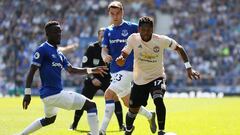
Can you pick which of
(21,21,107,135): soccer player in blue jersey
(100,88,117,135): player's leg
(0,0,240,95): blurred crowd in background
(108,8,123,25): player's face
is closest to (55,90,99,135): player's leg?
(21,21,107,135): soccer player in blue jersey

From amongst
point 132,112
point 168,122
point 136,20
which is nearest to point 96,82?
point 168,122

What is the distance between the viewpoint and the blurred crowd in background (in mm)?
41094

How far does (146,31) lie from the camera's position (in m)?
12.4

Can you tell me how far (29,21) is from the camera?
48156mm

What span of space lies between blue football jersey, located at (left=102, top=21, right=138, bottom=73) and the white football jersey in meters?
1.25

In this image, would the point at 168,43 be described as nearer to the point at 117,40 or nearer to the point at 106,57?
the point at 106,57

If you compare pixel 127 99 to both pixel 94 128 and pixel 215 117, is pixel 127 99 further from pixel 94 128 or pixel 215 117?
pixel 215 117

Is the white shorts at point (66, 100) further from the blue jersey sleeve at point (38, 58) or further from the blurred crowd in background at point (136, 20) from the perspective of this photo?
the blurred crowd in background at point (136, 20)

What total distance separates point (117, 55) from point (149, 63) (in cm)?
166

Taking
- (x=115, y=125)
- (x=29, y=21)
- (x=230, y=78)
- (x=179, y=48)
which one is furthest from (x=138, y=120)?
(x=29, y=21)

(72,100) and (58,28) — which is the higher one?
(58,28)

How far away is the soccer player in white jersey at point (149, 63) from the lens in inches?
490

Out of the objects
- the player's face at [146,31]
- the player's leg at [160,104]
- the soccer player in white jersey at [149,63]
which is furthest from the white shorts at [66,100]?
the player's face at [146,31]

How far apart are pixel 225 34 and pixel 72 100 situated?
33246 millimetres
